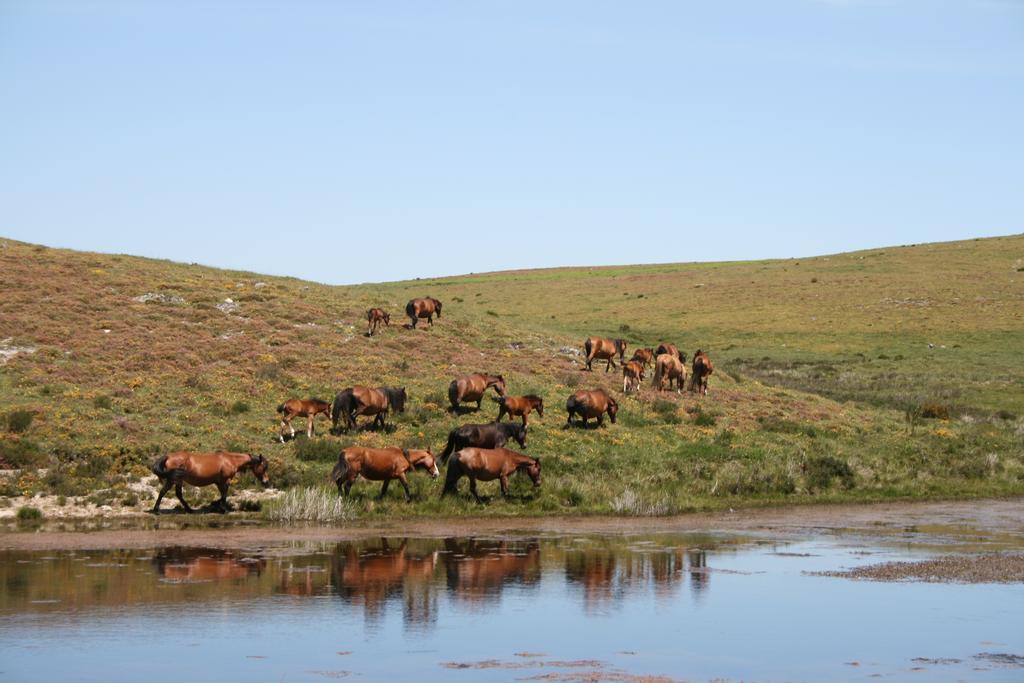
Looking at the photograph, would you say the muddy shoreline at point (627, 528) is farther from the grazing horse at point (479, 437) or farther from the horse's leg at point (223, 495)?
the grazing horse at point (479, 437)

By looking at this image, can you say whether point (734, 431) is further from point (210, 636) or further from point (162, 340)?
point (210, 636)

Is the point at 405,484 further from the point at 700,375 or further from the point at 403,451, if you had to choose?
the point at 700,375

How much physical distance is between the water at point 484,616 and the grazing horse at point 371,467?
384 cm

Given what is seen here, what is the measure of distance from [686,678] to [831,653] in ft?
7.88

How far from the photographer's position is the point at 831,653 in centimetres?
1425

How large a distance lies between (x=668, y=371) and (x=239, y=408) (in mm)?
15266

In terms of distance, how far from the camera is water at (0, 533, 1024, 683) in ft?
43.8

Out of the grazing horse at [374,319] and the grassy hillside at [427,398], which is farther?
the grazing horse at [374,319]

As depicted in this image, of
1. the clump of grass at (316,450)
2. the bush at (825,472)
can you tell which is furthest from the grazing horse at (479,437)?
the bush at (825,472)

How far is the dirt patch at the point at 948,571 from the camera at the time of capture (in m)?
18.7

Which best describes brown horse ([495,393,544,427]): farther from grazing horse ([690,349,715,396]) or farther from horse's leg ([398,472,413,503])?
grazing horse ([690,349,715,396])

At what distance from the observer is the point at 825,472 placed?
3222 cm

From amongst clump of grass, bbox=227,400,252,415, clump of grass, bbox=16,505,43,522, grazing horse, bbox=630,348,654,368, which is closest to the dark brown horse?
clump of grass, bbox=227,400,252,415

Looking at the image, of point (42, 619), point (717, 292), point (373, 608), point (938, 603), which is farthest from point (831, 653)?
point (717, 292)
